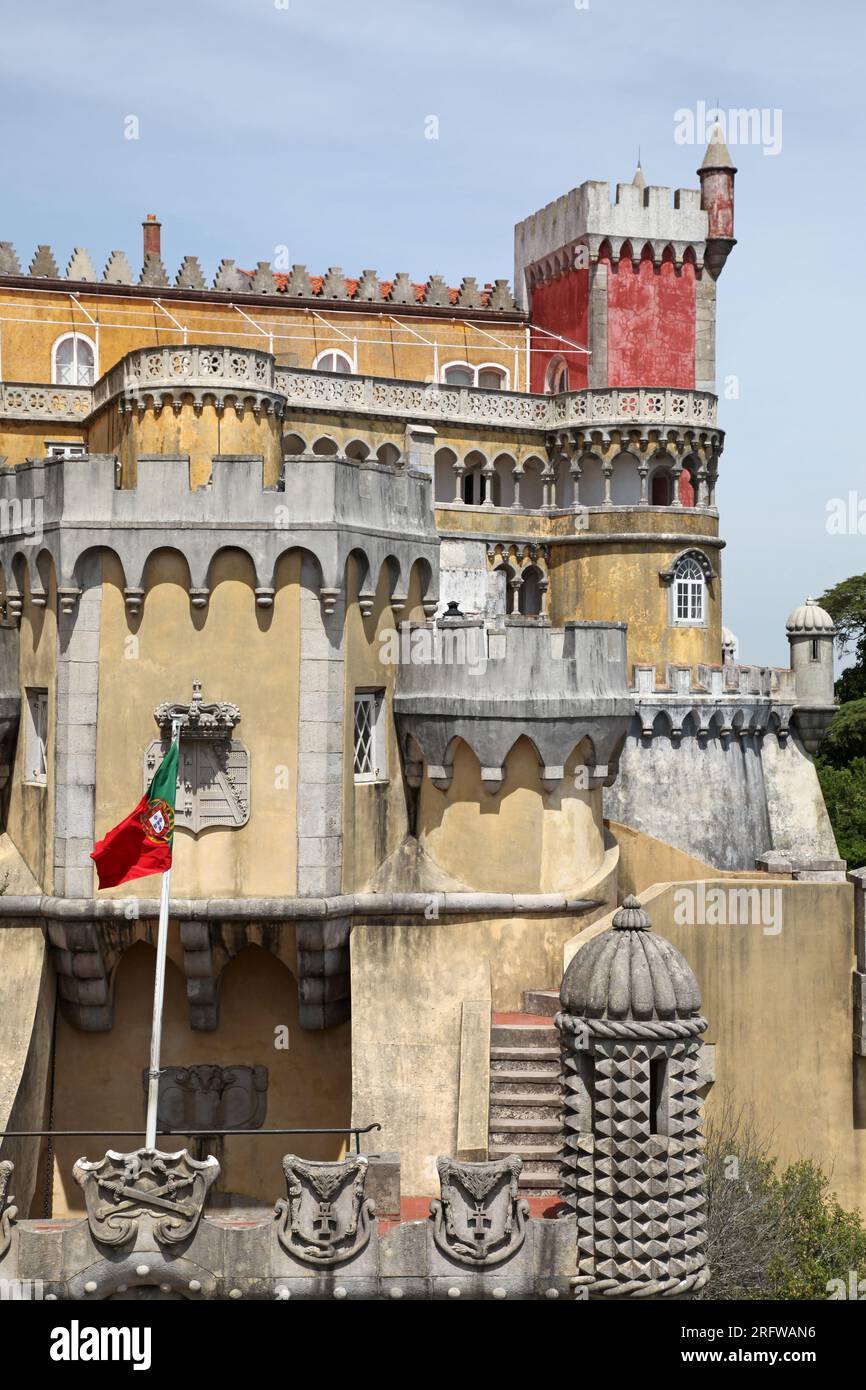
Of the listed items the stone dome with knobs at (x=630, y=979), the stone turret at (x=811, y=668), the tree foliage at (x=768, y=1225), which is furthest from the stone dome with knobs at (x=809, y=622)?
the stone dome with knobs at (x=630, y=979)

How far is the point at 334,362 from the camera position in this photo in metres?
54.0

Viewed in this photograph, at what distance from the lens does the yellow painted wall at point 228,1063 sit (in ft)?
81.2

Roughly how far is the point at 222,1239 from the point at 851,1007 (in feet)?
34.2

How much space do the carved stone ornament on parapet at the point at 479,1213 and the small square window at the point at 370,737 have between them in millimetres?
6930

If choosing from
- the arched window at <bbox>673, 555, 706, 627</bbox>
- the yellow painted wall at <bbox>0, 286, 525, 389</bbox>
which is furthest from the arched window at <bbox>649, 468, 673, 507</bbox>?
the yellow painted wall at <bbox>0, 286, 525, 389</bbox>

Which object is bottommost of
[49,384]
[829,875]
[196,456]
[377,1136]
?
[377,1136]

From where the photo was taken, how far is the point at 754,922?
25.2 m

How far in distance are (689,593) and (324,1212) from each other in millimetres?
33000

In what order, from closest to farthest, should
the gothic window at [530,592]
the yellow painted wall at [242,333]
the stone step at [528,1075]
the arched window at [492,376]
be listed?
the stone step at [528,1075] → the yellow painted wall at [242,333] → the gothic window at [530,592] → the arched window at [492,376]

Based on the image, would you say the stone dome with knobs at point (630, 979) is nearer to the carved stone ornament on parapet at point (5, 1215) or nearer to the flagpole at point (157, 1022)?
the flagpole at point (157, 1022)

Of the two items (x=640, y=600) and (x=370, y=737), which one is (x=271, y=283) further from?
(x=370, y=737)

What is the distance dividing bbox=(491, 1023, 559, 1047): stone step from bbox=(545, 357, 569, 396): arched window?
110ft
